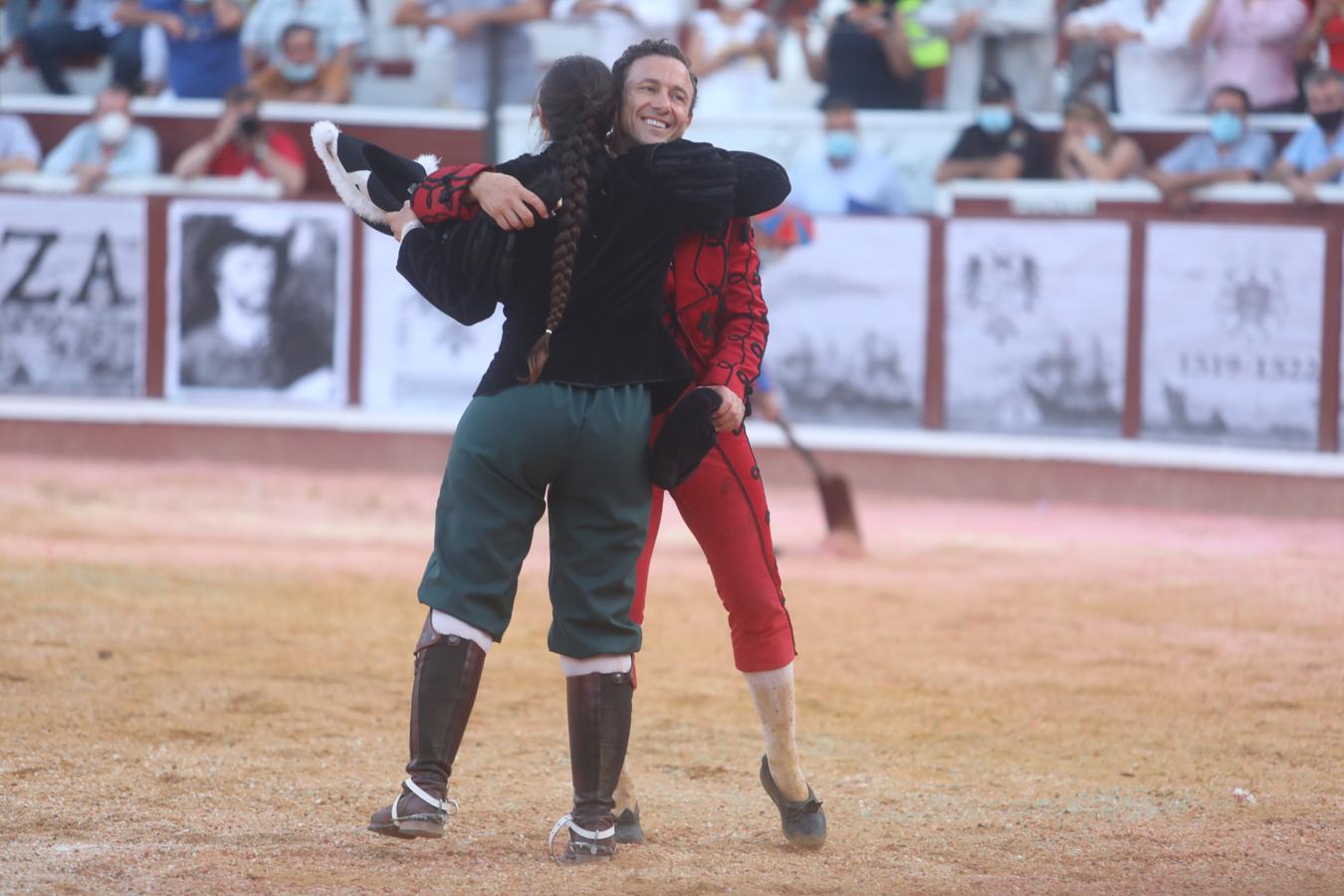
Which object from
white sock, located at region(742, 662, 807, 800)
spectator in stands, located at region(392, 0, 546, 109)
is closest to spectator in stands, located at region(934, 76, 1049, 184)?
spectator in stands, located at region(392, 0, 546, 109)

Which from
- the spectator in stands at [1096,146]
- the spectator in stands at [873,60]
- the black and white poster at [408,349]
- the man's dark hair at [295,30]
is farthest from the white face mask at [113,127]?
the spectator in stands at [1096,146]

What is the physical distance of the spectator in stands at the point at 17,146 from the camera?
11.7 metres

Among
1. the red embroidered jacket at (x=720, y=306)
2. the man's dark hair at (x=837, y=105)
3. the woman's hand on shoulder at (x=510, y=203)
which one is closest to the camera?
the woman's hand on shoulder at (x=510, y=203)

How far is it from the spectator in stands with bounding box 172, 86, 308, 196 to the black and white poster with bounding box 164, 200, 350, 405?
0.26 metres

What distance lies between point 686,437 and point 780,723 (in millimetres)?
690

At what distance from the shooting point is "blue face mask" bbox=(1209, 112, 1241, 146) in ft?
32.9

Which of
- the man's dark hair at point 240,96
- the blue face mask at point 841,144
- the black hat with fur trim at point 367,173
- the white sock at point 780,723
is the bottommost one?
the white sock at point 780,723

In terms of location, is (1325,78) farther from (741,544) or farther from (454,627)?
(454,627)

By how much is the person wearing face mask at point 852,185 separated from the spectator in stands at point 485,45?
6.40 feet

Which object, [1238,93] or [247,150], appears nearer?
[1238,93]

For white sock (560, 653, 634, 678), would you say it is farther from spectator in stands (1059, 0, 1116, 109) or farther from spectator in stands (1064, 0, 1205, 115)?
spectator in stands (1064, 0, 1205, 115)

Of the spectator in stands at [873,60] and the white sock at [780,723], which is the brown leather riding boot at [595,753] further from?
the spectator in stands at [873,60]

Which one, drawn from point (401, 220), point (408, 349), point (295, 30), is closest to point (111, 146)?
point (295, 30)

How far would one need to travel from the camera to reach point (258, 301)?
447 inches
